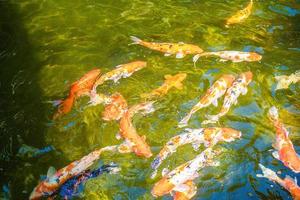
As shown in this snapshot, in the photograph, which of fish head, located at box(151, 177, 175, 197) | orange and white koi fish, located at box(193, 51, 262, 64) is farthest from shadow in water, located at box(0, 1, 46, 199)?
orange and white koi fish, located at box(193, 51, 262, 64)

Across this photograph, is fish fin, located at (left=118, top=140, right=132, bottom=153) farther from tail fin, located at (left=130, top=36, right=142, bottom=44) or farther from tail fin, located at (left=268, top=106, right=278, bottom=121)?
tail fin, located at (left=130, top=36, right=142, bottom=44)

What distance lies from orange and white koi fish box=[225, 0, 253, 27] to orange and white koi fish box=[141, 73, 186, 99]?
2.34 m

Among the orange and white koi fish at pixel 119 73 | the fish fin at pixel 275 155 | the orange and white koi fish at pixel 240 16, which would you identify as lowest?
the fish fin at pixel 275 155

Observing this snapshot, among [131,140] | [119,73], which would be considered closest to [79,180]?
[131,140]

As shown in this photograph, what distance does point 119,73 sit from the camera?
268 inches

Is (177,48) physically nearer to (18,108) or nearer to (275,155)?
(275,155)

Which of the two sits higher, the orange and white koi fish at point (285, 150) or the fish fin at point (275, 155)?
the orange and white koi fish at point (285, 150)

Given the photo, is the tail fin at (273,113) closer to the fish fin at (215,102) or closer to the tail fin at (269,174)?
the fish fin at (215,102)

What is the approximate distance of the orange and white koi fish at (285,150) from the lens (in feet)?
17.1

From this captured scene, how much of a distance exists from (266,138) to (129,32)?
3920 mm

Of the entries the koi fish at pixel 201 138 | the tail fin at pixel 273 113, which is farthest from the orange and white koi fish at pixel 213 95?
the tail fin at pixel 273 113

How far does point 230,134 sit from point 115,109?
182 centimetres

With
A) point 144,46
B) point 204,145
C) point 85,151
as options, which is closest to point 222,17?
point 144,46

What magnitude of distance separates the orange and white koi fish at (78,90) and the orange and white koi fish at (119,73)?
10 cm
